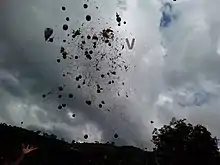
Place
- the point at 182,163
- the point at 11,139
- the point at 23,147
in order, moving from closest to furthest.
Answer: the point at 23,147 → the point at 11,139 → the point at 182,163

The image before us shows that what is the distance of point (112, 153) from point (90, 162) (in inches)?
740

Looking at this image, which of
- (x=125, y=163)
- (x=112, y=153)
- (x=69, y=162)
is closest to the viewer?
(x=69, y=162)

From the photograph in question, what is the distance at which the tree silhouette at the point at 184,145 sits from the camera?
213ft

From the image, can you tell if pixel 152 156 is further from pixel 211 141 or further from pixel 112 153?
pixel 112 153

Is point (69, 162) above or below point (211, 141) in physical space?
below

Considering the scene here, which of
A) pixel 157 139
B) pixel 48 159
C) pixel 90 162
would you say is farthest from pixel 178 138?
pixel 48 159

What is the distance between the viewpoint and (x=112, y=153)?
94562 mm

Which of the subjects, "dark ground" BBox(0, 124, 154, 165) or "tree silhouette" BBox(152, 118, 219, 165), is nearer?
"dark ground" BBox(0, 124, 154, 165)

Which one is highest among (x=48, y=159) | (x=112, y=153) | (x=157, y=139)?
(x=112, y=153)

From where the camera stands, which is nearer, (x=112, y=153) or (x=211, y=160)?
(x=211, y=160)

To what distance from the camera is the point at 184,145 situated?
66562 mm

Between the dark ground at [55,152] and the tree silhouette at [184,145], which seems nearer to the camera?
the dark ground at [55,152]

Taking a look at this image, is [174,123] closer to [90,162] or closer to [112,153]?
[90,162]

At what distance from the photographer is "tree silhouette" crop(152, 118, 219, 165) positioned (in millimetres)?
65062
